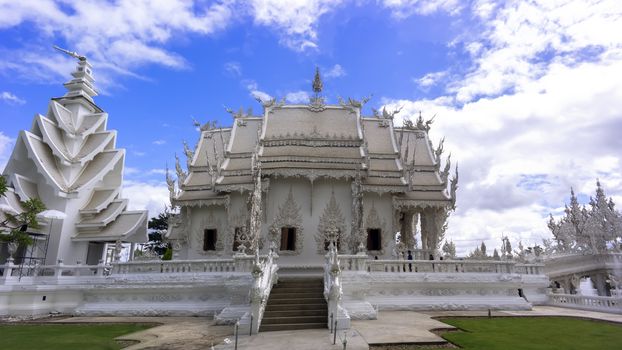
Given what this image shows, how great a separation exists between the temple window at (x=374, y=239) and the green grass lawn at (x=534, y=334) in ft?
20.0

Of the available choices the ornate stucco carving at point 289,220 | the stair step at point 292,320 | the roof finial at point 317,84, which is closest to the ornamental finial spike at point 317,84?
the roof finial at point 317,84

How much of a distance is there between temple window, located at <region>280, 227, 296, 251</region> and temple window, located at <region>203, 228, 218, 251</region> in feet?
10.7

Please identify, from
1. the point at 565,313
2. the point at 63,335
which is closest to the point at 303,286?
the point at 63,335

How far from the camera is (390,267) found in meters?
12.1

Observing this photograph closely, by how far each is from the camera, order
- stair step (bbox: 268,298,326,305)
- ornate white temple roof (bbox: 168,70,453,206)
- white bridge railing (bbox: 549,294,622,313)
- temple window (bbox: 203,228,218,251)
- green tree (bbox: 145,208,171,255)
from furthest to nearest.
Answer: green tree (bbox: 145,208,171,255), temple window (bbox: 203,228,218,251), ornate white temple roof (bbox: 168,70,453,206), white bridge railing (bbox: 549,294,622,313), stair step (bbox: 268,298,326,305)

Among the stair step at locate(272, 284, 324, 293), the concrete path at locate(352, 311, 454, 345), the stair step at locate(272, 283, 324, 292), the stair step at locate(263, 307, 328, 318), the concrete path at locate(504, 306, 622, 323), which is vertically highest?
the stair step at locate(272, 283, 324, 292)

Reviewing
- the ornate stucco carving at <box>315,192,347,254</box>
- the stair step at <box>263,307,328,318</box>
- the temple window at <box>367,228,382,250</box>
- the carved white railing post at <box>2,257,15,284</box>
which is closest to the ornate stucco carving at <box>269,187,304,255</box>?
the ornate stucco carving at <box>315,192,347,254</box>

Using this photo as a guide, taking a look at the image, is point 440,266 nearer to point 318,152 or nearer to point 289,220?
point 289,220

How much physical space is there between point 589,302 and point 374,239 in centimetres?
751

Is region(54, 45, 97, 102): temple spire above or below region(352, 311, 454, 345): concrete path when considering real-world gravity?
above

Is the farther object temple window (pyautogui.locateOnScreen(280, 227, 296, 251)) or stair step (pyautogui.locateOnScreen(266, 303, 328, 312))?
temple window (pyautogui.locateOnScreen(280, 227, 296, 251))

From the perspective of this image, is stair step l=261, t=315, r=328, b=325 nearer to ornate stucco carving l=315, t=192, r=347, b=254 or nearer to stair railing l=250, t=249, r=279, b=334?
stair railing l=250, t=249, r=279, b=334

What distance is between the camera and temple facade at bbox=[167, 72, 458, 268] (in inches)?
599

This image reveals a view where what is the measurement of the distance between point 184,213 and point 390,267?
9841 mm
